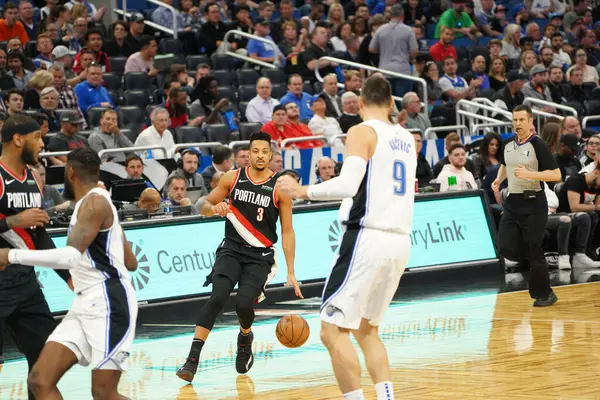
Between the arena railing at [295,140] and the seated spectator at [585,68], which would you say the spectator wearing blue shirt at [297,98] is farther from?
the seated spectator at [585,68]

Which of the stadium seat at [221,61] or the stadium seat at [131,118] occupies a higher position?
the stadium seat at [221,61]

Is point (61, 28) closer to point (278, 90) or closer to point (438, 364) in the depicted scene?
point (278, 90)

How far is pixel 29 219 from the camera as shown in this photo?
6.94 metres

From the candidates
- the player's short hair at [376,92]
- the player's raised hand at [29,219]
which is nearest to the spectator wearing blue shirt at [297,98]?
the player's short hair at [376,92]

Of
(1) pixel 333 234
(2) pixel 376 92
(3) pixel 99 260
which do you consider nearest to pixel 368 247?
(2) pixel 376 92

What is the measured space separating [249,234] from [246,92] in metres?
9.99

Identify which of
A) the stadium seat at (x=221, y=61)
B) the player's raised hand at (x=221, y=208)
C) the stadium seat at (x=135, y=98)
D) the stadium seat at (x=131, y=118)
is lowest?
the stadium seat at (x=131, y=118)

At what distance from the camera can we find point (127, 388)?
29.8ft

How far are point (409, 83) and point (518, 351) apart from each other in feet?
37.6

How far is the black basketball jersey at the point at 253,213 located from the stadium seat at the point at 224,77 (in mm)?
10216

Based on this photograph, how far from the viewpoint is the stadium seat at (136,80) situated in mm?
18688

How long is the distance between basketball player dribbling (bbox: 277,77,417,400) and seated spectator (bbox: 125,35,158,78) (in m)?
12.7

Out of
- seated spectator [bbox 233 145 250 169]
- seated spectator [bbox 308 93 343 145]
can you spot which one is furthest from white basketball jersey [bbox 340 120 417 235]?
seated spectator [bbox 308 93 343 145]

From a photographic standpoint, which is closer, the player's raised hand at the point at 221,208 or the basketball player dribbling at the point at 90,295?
the basketball player dribbling at the point at 90,295
